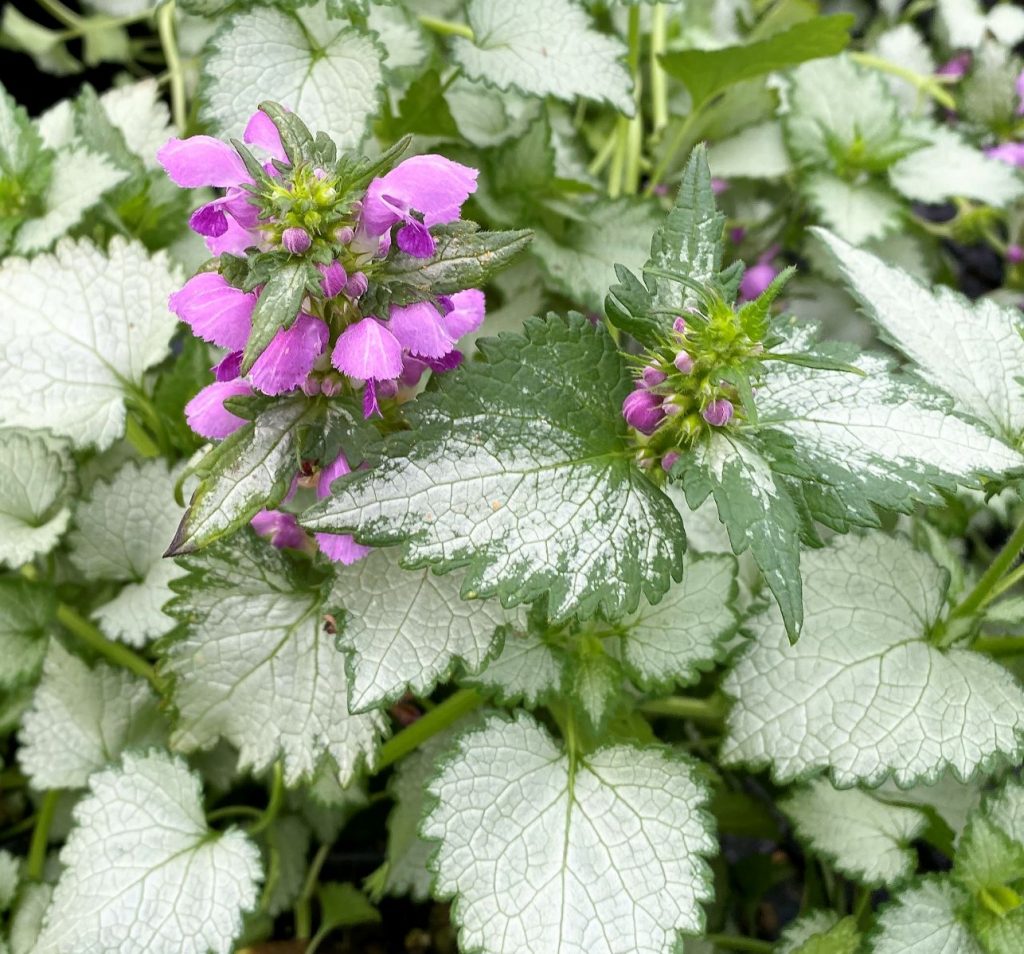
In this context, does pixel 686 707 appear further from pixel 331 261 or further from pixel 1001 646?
pixel 331 261

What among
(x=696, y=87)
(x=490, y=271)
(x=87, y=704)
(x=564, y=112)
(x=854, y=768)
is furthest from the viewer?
(x=564, y=112)

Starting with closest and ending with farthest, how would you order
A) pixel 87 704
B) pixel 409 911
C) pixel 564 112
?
pixel 87 704 → pixel 409 911 → pixel 564 112

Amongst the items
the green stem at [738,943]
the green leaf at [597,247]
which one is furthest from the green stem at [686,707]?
the green leaf at [597,247]

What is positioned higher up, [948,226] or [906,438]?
[906,438]

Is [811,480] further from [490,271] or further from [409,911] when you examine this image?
[409,911]

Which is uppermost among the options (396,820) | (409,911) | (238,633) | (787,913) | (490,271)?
(490,271)

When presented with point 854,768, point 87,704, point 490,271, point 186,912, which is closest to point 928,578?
point 854,768

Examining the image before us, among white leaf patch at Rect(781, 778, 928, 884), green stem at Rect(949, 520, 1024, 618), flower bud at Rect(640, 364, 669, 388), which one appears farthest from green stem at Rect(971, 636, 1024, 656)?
flower bud at Rect(640, 364, 669, 388)
